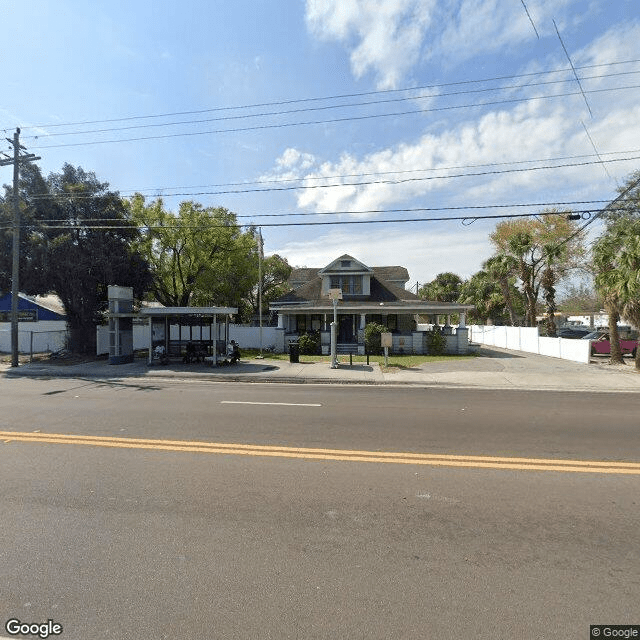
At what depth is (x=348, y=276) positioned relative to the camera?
95.3 feet

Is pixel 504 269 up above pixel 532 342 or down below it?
above

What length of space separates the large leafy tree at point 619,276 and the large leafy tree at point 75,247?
81.4 feet

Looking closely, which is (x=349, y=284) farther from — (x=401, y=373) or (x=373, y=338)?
(x=401, y=373)

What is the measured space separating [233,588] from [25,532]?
235cm

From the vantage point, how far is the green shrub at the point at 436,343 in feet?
80.0

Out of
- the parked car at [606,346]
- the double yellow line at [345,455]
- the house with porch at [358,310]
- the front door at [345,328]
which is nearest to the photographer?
the double yellow line at [345,455]

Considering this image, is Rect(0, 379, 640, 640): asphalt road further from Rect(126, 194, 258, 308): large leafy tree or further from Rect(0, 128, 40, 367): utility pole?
Rect(126, 194, 258, 308): large leafy tree

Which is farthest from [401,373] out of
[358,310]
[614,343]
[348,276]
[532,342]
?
[532,342]

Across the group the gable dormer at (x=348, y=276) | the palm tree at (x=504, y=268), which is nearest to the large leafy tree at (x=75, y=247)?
the gable dormer at (x=348, y=276)

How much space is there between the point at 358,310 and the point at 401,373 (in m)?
9.94

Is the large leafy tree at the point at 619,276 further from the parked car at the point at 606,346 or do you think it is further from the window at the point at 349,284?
the window at the point at 349,284

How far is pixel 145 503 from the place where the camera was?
4352 millimetres

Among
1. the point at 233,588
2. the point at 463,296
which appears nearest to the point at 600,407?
the point at 233,588

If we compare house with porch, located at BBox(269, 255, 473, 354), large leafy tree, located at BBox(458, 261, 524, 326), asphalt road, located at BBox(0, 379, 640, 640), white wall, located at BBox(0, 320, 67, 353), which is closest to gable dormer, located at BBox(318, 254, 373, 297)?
house with porch, located at BBox(269, 255, 473, 354)
